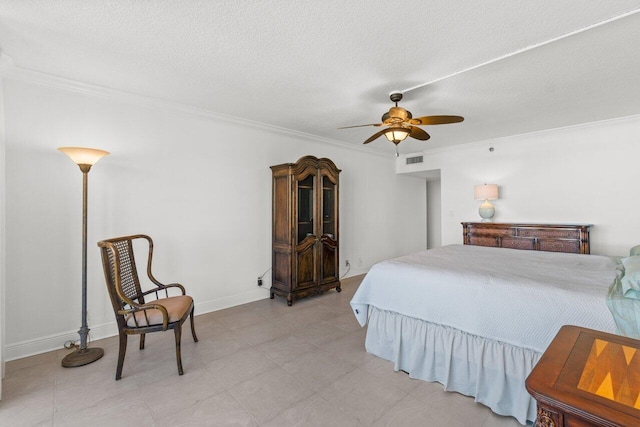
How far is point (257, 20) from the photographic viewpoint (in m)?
1.87

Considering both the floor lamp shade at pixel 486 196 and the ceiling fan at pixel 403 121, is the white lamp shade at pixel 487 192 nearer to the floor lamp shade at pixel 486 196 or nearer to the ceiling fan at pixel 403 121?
the floor lamp shade at pixel 486 196

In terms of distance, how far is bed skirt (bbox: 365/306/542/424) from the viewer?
1817 millimetres

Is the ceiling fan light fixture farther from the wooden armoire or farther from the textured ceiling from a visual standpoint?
the wooden armoire

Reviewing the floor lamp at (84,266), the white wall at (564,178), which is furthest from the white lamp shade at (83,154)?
the white wall at (564,178)

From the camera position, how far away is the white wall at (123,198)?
2.57 metres

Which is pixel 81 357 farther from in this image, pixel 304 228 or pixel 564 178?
pixel 564 178

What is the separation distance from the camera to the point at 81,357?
2.48 meters

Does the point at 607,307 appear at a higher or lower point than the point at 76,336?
higher

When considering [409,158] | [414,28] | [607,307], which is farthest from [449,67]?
[409,158]

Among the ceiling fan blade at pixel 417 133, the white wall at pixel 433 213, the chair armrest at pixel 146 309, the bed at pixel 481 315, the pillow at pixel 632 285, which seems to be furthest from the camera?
the white wall at pixel 433 213

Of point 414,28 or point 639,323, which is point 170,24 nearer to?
point 414,28

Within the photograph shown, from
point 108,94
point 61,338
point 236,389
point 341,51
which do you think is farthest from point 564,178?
point 61,338

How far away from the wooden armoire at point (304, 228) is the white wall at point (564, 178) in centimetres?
263

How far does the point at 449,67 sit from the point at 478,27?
528 millimetres
